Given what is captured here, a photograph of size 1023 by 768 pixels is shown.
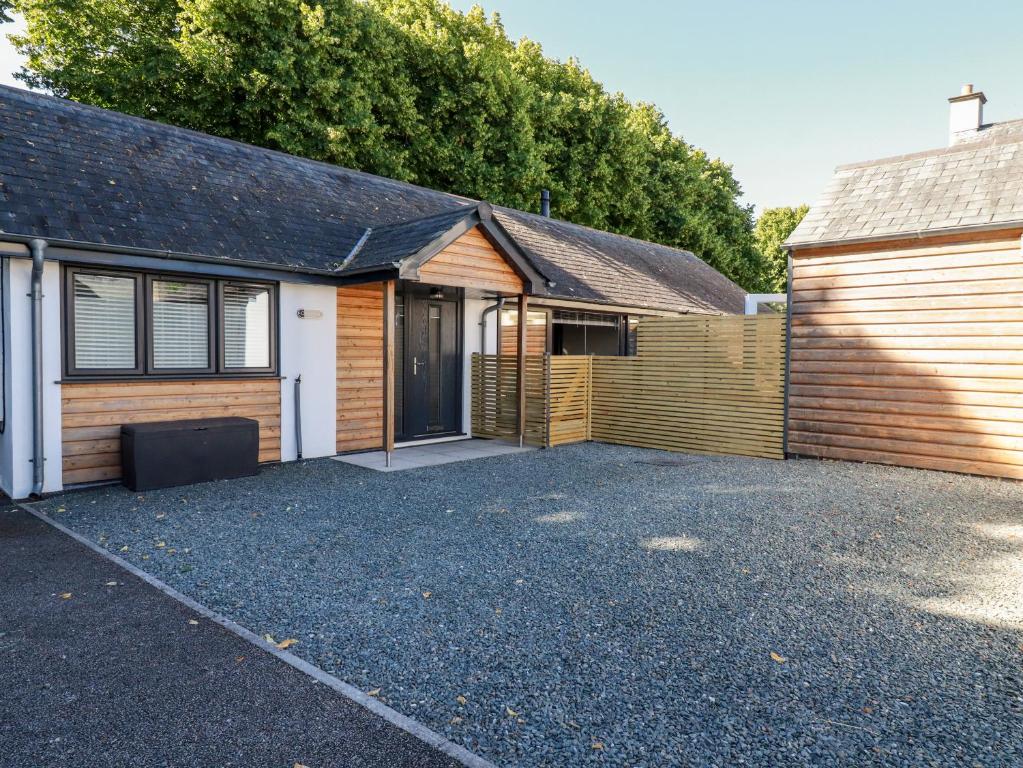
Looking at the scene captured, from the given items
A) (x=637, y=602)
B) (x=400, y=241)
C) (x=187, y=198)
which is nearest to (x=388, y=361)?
(x=400, y=241)

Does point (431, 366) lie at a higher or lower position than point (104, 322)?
lower

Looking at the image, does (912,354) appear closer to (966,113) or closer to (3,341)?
(3,341)

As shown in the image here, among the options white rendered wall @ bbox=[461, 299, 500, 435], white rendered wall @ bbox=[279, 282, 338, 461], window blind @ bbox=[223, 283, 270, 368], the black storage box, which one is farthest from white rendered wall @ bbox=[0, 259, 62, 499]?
white rendered wall @ bbox=[461, 299, 500, 435]

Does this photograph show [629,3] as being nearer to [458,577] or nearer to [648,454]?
[648,454]

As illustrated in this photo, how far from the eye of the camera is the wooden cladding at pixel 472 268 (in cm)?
883

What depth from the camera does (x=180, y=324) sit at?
26.4 ft

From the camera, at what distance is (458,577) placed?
4.60 metres

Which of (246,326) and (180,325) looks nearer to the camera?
(180,325)

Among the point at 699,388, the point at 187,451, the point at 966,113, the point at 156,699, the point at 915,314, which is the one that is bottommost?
the point at 156,699

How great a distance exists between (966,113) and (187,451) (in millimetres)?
19762

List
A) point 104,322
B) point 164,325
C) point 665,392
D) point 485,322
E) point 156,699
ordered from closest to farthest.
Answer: point 156,699, point 104,322, point 164,325, point 665,392, point 485,322

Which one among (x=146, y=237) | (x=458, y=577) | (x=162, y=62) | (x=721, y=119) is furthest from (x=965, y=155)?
(x=162, y=62)

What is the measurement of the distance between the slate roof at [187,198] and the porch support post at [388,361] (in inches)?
→ 19.5

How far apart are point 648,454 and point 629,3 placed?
1411 cm
